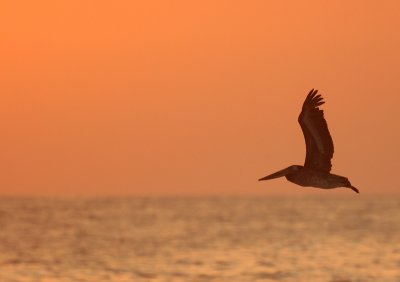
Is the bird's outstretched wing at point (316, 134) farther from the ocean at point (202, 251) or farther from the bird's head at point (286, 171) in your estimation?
the ocean at point (202, 251)

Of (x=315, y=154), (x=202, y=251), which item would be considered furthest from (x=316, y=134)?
(x=202, y=251)

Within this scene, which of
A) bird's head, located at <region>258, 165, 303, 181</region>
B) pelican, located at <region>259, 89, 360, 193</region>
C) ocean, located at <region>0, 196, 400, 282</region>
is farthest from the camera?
ocean, located at <region>0, 196, 400, 282</region>

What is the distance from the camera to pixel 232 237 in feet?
228

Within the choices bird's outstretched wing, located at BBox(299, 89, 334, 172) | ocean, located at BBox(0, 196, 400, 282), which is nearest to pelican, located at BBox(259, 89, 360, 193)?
bird's outstretched wing, located at BBox(299, 89, 334, 172)

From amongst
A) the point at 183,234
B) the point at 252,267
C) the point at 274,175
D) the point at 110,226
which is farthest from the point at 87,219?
the point at 274,175

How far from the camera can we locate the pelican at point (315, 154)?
21.6 m

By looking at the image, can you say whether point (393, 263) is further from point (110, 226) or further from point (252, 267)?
point (110, 226)

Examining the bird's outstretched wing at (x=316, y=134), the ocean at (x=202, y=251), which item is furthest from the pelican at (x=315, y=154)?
the ocean at (x=202, y=251)

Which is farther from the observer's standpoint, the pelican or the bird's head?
the bird's head

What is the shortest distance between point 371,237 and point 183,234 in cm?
1283

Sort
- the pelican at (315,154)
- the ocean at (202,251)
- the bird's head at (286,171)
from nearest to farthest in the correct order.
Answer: the pelican at (315,154), the bird's head at (286,171), the ocean at (202,251)

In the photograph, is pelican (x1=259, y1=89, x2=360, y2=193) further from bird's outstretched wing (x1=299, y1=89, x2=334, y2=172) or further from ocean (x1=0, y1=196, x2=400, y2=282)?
ocean (x1=0, y1=196, x2=400, y2=282)

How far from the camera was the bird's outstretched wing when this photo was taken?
2161cm

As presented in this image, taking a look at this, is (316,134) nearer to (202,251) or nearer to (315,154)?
(315,154)
